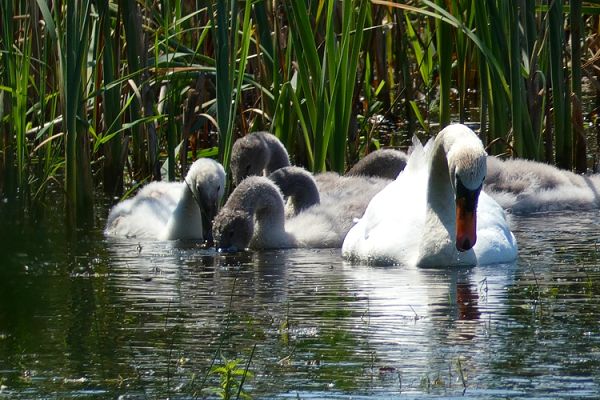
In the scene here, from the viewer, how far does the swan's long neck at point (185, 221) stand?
324 inches

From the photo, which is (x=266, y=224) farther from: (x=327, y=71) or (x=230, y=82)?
(x=327, y=71)

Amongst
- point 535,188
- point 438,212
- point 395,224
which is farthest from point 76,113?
point 535,188

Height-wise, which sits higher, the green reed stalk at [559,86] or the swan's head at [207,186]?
the green reed stalk at [559,86]

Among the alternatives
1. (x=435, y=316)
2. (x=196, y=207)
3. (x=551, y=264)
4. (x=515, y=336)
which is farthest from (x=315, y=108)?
(x=515, y=336)

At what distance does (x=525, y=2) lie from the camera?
28.3 ft

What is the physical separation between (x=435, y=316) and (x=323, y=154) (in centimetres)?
333

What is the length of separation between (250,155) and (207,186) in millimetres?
680

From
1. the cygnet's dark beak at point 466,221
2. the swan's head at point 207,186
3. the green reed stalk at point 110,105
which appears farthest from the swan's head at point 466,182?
the green reed stalk at point 110,105

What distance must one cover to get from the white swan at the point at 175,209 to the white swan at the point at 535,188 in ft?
6.02

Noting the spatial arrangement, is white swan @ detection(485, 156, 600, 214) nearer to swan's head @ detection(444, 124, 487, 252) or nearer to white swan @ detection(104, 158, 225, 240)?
white swan @ detection(104, 158, 225, 240)

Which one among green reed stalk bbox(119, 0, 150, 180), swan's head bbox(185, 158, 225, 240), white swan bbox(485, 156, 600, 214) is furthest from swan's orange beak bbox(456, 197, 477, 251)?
green reed stalk bbox(119, 0, 150, 180)

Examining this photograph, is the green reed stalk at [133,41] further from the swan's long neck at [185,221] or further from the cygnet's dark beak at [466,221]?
the cygnet's dark beak at [466,221]

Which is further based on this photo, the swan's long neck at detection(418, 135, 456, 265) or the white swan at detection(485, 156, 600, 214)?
the white swan at detection(485, 156, 600, 214)

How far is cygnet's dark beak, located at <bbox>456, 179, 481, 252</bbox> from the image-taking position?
6039mm
